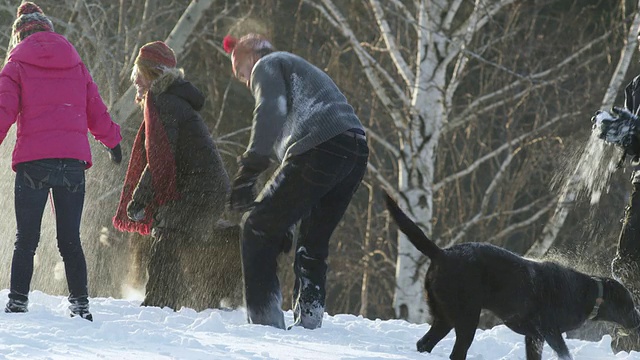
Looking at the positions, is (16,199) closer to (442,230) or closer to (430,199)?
(430,199)

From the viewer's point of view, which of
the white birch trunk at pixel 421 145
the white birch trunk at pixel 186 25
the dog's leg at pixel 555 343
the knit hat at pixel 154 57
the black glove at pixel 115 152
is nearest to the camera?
the dog's leg at pixel 555 343

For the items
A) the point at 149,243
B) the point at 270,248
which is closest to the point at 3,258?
the point at 149,243

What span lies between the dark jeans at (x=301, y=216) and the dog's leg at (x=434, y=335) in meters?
0.76

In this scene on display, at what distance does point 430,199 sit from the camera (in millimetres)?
12000

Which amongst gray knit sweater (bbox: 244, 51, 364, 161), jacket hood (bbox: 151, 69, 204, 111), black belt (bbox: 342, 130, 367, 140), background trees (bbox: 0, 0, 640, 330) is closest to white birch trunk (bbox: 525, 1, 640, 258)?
background trees (bbox: 0, 0, 640, 330)

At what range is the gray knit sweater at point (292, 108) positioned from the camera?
19.4 ft

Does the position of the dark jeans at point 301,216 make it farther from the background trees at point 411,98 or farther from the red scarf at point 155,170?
the background trees at point 411,98

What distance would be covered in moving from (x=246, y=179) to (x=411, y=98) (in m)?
7.19

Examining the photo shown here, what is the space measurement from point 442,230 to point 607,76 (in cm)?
314

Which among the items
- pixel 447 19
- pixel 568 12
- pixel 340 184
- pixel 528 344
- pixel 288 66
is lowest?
pixel 528 344

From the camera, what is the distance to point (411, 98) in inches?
509

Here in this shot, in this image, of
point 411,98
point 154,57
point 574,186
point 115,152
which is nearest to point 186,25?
point 411,98

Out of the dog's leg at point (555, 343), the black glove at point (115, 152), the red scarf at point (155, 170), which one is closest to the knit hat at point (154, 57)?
the red scarf at point (155, 170)

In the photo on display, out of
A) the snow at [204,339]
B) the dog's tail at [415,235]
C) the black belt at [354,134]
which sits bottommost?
the snow at [204,339]
